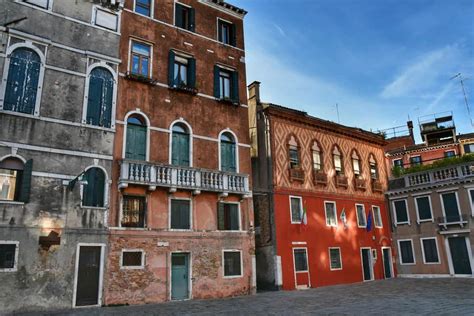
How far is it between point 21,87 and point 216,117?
8930 mm

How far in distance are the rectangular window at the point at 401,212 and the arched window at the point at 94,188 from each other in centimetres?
2128

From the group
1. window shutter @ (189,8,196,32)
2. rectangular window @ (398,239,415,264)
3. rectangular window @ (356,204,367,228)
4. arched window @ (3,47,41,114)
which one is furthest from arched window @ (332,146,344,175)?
arched window @ (3,47,41,114)

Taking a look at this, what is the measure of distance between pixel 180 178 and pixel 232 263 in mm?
4883

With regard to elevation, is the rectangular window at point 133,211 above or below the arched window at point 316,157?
below

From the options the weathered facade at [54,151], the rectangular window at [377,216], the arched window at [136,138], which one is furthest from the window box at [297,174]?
the weathered facade at [54,151]

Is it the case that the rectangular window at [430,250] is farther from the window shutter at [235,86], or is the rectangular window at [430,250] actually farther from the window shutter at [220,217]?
the window shutter at [235,86]

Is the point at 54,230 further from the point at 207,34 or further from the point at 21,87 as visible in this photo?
the point at 207,34

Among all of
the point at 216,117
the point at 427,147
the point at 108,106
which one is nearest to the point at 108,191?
the point at 108,106

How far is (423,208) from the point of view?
26.7 m

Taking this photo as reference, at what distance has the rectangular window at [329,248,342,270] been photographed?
23031 millimetres

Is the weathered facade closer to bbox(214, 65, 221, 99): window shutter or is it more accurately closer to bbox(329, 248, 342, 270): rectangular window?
bbox(214, 65, 221, 99): window shutter

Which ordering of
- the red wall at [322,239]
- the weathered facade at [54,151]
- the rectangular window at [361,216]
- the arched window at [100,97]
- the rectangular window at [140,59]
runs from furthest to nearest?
1. the rectangular window at [361,216]
2. the red wall at [322,239]
3. the rectangular window at [140,59]
4. the arched window at [100,97]
5. the weathered facade at [54,151]

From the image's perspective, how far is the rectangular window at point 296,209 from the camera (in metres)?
22.1

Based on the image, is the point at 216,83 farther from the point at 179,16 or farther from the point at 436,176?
the point at 436,176
